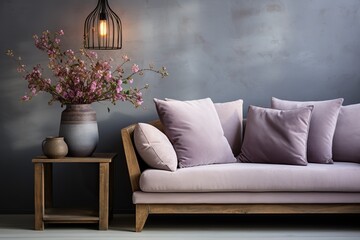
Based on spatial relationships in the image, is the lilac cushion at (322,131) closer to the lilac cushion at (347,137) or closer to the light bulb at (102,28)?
the lilac cushion at (347,137)

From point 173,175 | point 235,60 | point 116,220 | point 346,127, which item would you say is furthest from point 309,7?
point 116,220

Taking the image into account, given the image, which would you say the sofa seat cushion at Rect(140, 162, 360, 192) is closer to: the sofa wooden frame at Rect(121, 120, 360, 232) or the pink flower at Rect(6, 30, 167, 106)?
the sofa wooden frame at Rect(121, 120, 360, 232)

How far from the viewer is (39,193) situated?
15.0 ft

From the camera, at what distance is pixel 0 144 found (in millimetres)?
5352

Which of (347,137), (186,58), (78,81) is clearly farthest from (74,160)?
(347,137)

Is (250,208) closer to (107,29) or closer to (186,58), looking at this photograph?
(186,58)

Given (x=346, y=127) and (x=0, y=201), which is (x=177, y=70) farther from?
(x=0, y=201)

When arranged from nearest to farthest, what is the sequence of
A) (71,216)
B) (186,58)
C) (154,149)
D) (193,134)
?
(154,149) → (71,216) → (193,134) → (186,58)

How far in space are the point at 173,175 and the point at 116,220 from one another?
86cm

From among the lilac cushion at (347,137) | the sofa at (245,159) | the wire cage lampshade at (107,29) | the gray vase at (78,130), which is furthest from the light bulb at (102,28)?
the lilac cushion at (347,137)

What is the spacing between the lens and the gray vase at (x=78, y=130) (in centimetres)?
474

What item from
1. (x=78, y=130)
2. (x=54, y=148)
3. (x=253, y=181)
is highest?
(x=78, y=130)

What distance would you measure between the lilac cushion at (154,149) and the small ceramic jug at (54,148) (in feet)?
1.74

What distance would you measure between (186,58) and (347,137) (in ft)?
4.80
